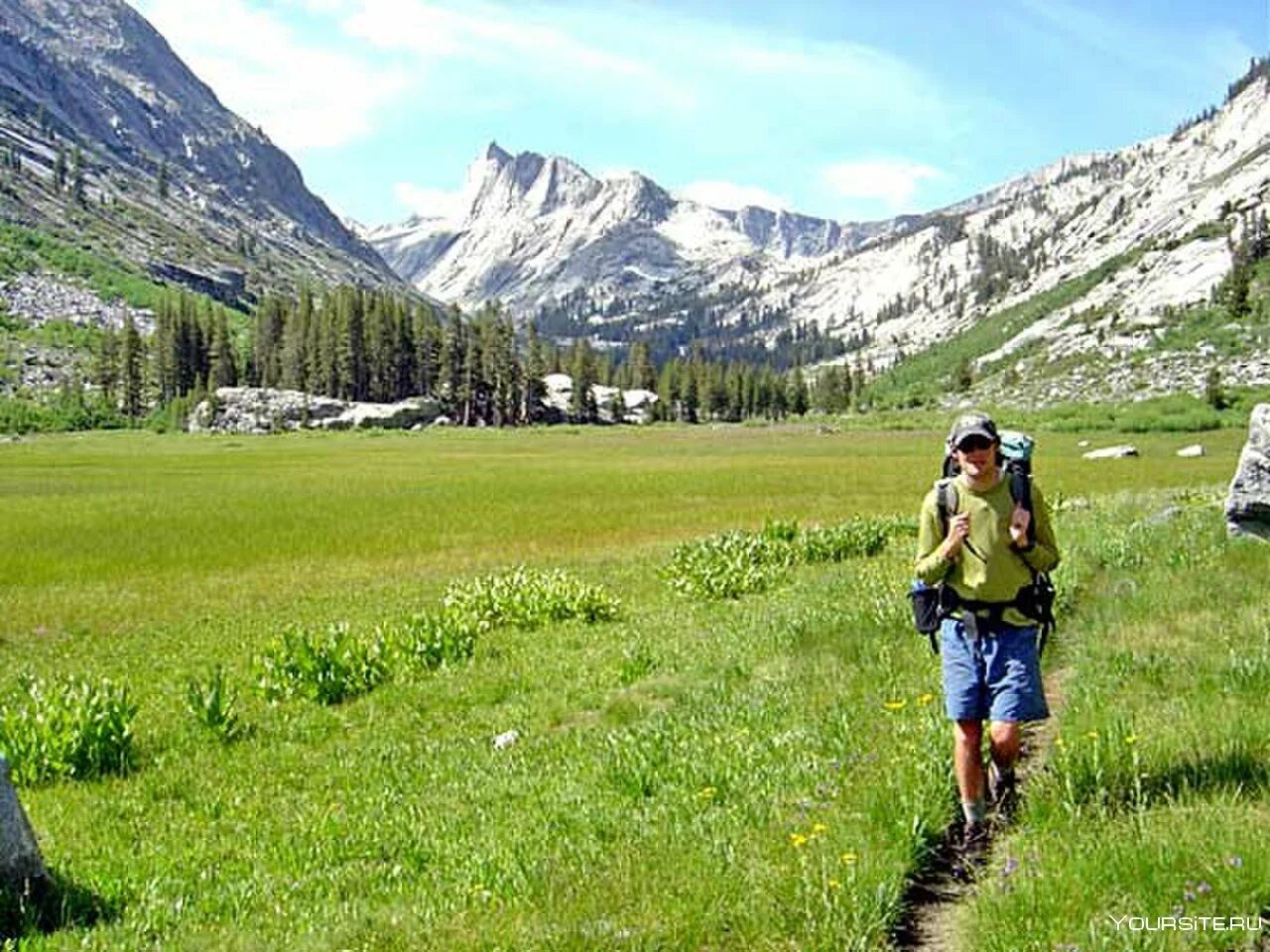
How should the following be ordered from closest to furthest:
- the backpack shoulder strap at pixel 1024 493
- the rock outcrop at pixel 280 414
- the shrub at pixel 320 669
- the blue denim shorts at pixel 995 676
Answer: the blue denim shorts at pixel 995 676
the backpack shoulder strap at pixel 1024 493
the shrub at pixel 320 669
the rock outcrop at pixel 280 414

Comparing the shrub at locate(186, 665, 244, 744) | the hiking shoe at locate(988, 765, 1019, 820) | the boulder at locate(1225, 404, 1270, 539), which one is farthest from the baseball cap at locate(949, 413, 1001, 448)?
the boulder at locate(1225, 404, 1270, 539)

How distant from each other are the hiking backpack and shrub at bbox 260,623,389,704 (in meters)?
10.9

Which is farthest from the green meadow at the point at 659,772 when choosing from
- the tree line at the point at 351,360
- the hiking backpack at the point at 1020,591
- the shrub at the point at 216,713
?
the tree line at the point at 351,360

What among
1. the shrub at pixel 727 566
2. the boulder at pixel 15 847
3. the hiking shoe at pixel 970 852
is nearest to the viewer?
the hiking shoe at pixel 970 852

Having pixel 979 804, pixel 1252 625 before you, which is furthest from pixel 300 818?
pixel 1252 625

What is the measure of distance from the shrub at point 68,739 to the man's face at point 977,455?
430 inches

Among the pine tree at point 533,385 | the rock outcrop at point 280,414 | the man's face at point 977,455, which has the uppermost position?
the pine tree at point 533,385

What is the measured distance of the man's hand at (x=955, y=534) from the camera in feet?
24.6

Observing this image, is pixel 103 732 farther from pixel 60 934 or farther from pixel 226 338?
pixel 226 338

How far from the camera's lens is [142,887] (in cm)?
841

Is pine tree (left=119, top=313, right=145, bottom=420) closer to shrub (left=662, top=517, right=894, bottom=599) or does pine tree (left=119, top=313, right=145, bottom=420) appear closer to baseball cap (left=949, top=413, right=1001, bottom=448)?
shrub (left=662, top=517, right=894, bottom=599)

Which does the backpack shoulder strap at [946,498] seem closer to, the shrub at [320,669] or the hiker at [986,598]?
the hiker at [986,598]

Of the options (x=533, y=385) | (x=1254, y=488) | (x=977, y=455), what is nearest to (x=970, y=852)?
(x=977, y=455)

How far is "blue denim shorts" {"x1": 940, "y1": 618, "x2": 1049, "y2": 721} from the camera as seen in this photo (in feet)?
24.4
